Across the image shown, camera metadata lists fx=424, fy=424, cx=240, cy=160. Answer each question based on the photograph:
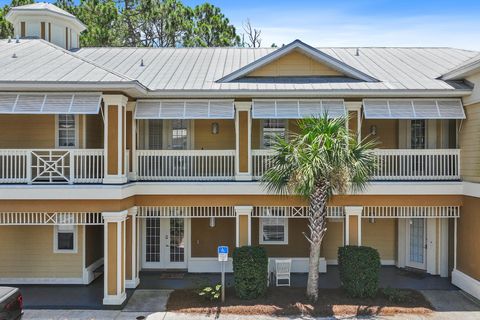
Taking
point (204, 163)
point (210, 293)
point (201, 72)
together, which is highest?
point (201, 72)

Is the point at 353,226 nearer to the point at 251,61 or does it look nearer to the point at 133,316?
the point at 133,316

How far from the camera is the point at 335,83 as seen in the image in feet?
46.4

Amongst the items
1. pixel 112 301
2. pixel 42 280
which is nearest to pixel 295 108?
pixel 112 301

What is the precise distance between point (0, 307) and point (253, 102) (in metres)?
8.65

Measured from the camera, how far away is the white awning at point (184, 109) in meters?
13.3

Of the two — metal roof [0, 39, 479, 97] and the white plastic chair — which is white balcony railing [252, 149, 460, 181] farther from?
the white plastic chair

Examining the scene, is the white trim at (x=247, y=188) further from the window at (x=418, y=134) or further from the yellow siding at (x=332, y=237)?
the yellow siding at (x=332, y=237)

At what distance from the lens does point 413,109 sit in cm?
1345

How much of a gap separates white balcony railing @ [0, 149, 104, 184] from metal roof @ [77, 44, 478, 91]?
305 cm

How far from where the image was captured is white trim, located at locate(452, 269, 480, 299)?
1265 cm

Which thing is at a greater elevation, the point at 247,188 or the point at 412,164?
the point at 412,164

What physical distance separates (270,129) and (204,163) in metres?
2.71

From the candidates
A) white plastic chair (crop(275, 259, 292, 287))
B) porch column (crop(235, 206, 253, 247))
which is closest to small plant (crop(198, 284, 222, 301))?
porch column (crop(235, 206, 253, 247))

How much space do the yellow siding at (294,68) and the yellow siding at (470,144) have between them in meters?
4.43
